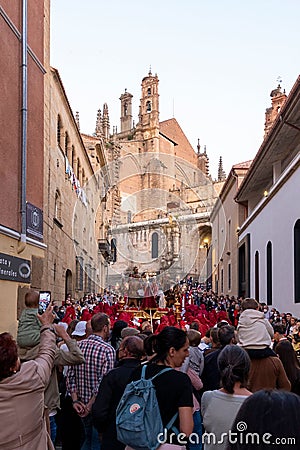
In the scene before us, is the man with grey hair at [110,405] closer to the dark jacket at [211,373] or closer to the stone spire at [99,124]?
the dark jacket at [211,373]

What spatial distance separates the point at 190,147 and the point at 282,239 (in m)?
87.6

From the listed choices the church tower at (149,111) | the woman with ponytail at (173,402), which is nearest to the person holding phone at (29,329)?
the woman with ponytail at (173,402)

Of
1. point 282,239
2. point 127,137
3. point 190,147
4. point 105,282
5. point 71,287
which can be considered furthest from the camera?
point 190,147

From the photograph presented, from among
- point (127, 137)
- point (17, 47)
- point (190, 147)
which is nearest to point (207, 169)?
point (190, 147)

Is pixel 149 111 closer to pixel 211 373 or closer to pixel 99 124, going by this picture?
pixel 99 124

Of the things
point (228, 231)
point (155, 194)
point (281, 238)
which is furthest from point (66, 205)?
point (155, 194)

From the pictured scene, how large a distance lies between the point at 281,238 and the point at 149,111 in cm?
7928

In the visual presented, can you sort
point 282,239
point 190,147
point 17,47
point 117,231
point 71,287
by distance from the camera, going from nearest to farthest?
point 17,47, point 282,239, point 71,287, point 117,231, point 190,147

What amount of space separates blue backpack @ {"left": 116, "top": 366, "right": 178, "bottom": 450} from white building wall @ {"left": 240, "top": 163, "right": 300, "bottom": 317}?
15.2m

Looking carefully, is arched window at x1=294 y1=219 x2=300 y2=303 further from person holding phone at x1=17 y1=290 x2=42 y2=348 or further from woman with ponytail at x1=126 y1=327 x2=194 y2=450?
woman with ponytail at x1=126 y1=327 x2=194 y2=450

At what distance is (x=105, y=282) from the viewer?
5234 cm

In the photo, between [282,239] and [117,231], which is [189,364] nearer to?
[282,239]

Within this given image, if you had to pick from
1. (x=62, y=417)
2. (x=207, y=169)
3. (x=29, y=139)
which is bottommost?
(x=62, y=417)

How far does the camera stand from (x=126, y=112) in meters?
106
